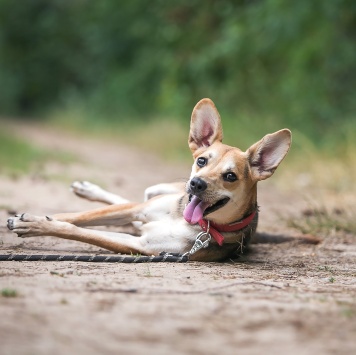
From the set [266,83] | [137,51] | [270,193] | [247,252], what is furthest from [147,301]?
[137,51]

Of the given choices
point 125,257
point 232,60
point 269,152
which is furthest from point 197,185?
point 232,60

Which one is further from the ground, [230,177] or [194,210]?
[230,177]

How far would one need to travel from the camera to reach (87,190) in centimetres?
788

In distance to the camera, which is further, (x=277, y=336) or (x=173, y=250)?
(x=173, y=250)

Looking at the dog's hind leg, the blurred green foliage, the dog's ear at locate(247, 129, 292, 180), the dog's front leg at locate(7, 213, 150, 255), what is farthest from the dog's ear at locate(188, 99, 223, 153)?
the blurred green foliage

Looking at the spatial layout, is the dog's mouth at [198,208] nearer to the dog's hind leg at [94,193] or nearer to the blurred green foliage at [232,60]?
the dog's hind leg at [94,193]

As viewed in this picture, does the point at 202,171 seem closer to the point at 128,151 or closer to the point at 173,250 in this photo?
the point at 173,250

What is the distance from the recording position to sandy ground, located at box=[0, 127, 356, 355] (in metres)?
3.38

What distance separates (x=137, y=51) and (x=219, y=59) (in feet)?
50.1

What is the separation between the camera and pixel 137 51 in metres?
36.1

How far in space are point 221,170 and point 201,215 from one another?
1.27ft

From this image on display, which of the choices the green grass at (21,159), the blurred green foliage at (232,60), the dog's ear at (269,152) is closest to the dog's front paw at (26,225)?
the dog's ear at (269,152)

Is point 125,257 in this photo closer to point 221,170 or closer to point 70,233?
point 70,233

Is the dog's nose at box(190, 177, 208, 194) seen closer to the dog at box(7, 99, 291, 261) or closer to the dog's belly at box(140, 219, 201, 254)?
the dog at box(7, 99, 291, 261)
